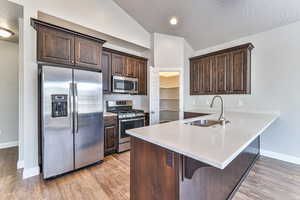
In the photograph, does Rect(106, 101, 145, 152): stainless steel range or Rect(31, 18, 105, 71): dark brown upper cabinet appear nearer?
Rect(31, 18, 105, 71): dark brown upper cabinet

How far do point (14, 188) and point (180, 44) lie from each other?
4.59 meters

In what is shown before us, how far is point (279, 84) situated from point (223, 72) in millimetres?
1094

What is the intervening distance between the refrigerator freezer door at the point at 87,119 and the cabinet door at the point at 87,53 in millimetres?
233

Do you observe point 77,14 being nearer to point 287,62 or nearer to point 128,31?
point 128,31

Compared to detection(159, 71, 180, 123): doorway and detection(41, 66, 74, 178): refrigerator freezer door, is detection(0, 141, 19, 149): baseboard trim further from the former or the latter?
detection(159, 71, 180, 123): doorway

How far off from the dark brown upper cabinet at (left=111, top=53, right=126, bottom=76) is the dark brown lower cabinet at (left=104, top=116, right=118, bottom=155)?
1188 millimetres

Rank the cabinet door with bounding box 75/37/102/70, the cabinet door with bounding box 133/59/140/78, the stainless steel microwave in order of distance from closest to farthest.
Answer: the cabinet door with bounding box 75/37/102/70 < the stainless steel microwave < the cabinet door with bounding box 133/59/140/78

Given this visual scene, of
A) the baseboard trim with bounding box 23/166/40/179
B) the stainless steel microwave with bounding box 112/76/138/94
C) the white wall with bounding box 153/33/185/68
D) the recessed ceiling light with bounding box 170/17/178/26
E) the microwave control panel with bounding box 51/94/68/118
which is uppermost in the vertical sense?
the recessed ceiling light with bounding box 170/17/178/26

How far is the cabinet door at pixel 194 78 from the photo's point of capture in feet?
13.5

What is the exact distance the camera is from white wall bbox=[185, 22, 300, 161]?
278 centimetres

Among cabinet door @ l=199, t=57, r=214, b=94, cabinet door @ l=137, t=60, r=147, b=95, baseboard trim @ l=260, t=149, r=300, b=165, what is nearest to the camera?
baseboard trim @ l=260, t=149, r=300, b=165

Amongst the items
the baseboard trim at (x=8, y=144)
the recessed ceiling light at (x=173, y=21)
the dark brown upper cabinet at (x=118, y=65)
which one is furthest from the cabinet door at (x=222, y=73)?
the baseboard trim at (x=8, y=144)

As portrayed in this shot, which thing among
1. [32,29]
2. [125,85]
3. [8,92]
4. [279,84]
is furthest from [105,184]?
[279,84]

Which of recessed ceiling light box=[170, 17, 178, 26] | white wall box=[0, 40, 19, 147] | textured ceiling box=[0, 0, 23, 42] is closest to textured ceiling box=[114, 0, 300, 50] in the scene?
recessed ceiling light box=[170, 17, 178, 26]
